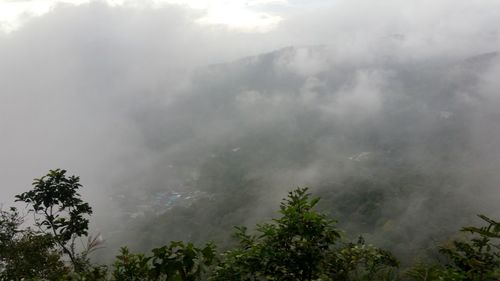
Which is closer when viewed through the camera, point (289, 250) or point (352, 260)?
point (289, 250)

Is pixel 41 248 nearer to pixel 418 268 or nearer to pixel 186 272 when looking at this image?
pixel 186 272

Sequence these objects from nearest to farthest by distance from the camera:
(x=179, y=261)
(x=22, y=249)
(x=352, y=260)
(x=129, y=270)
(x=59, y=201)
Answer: (x=179, y=261)
(x=129, y=270)
(x=352, y=260)
(x=59, y=201)
(x=22, y=249)

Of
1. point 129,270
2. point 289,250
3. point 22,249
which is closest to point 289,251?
point 289,250

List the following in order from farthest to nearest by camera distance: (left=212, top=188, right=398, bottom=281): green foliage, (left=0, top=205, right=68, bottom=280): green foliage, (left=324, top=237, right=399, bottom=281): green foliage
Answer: (left=0, top=205, right=68, bottom=280): green foliage, (left=324, top=237, right=399, bottom=281): green foliage, (left=212, top=188, right=398, bottom=281): green foliage

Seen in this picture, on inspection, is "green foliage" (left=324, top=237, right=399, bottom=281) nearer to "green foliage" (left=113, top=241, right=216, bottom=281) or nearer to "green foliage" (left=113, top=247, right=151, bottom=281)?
"green foliage" (left=113, top=241, right=216, bottom=281)

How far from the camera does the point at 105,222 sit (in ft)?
631

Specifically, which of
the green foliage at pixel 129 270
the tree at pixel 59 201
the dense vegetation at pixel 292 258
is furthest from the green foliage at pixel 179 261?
the tree at pixel 59 201

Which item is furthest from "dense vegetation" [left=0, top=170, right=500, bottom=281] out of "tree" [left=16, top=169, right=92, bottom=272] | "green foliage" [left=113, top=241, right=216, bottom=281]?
"tree" [left=16, top=169, right=92, bottom=272]

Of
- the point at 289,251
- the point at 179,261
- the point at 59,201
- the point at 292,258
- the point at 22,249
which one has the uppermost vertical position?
the point at 59,201

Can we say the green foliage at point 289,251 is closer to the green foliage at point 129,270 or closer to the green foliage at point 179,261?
the green foliage at point 179,261

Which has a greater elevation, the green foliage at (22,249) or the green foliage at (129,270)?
the green foliage at (22,249)

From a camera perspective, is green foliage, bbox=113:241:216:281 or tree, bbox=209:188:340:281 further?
tree, bbox=209:188:340:281

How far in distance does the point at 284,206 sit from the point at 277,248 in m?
0.85

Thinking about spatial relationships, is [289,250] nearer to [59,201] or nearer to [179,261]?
[179,261]
